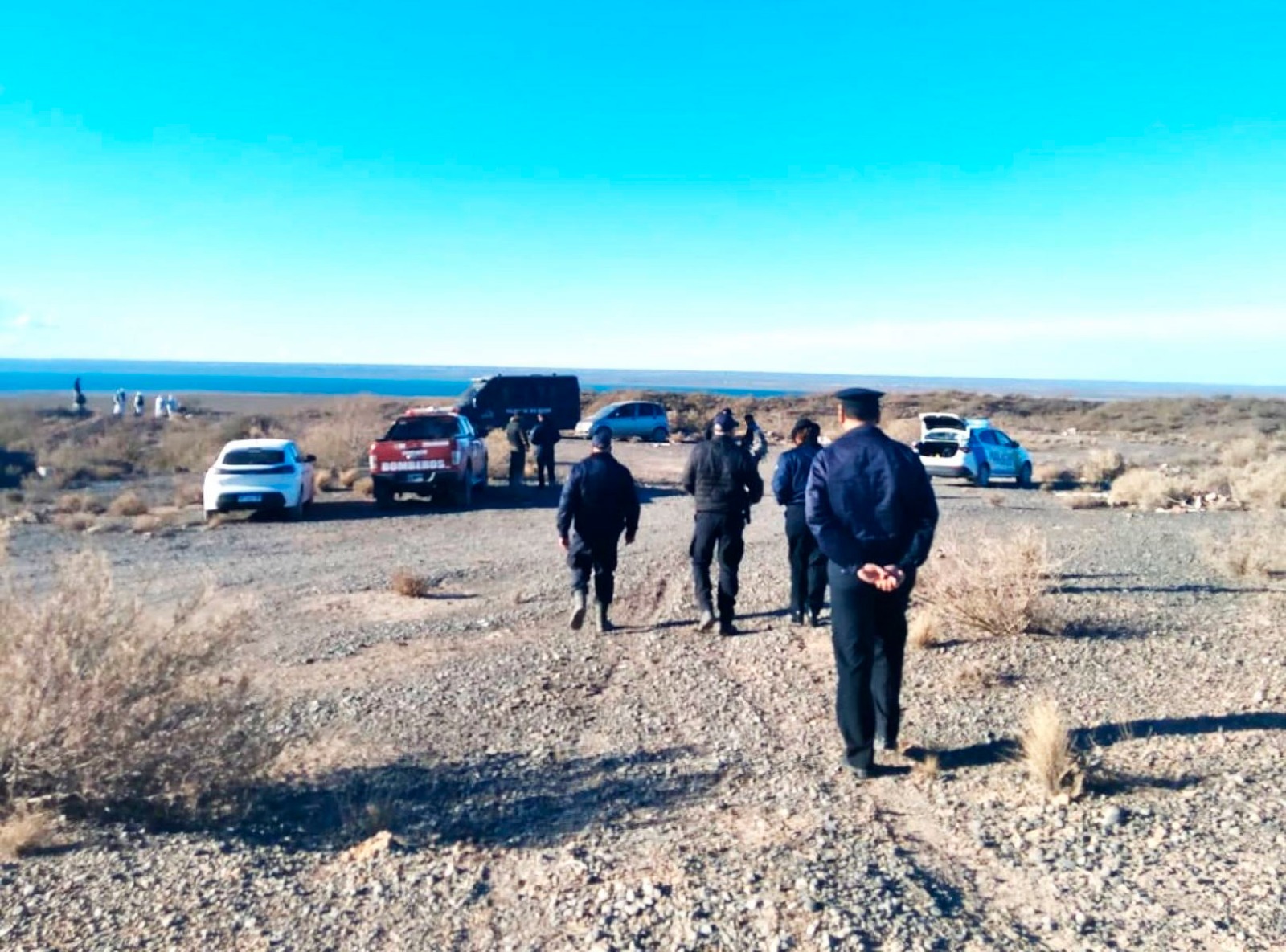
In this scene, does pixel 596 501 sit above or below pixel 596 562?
above

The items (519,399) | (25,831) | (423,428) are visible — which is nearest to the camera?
(25,831)

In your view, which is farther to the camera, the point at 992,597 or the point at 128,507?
the point at 128,507

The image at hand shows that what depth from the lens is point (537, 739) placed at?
5863 millimetres

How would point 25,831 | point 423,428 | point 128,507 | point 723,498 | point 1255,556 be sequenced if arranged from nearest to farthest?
point 25,831, point 723,498, point 1255,556, point 128,507, point 423,428

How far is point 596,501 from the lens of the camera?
27.5 feet

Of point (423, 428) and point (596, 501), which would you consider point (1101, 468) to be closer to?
point (423, 428)

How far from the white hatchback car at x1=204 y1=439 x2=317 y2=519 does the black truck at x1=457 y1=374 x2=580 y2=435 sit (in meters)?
15.6

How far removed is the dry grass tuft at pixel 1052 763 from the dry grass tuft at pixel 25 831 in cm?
435

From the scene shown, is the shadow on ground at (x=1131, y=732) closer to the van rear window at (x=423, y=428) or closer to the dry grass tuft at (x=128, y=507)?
the van rear window at (x=423, y=428)

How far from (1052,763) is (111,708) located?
4279 millimetres

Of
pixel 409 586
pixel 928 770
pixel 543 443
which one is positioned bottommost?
pixel 409 586

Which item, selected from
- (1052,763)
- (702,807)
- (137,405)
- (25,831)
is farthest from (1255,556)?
(137,405)

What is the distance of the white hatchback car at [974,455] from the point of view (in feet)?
77.3

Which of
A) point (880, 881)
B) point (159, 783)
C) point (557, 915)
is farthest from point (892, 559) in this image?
point (159, 783)
